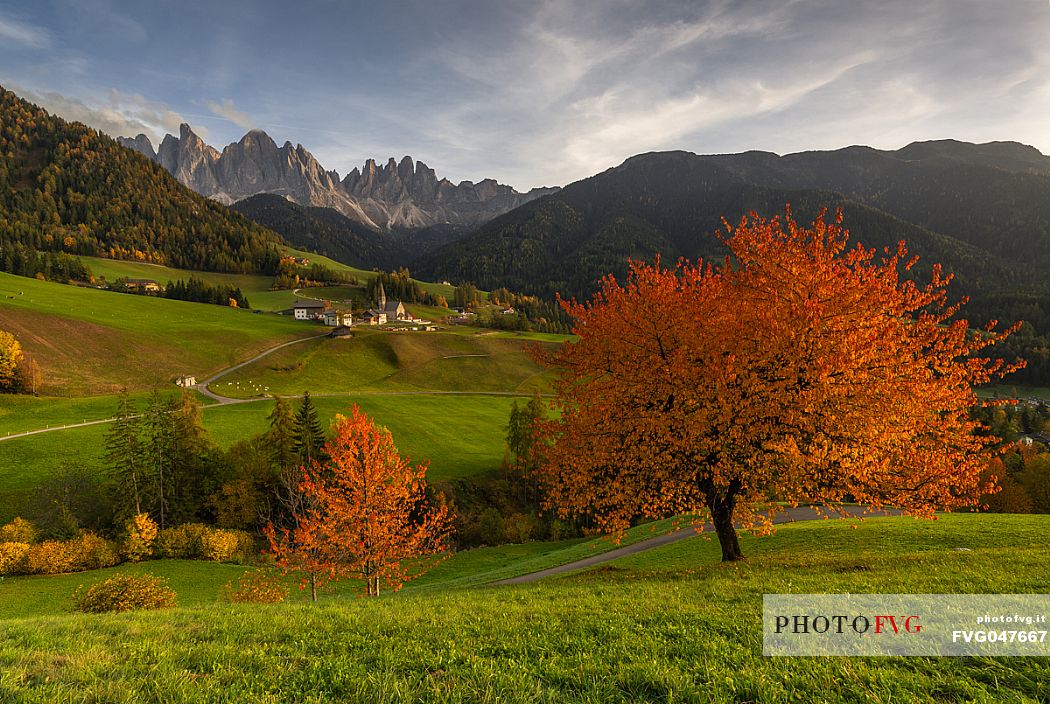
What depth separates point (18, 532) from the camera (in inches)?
1559

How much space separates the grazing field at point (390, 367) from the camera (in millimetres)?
98938

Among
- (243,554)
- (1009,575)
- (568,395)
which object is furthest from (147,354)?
(1009,575)

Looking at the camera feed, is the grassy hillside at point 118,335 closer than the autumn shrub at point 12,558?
No

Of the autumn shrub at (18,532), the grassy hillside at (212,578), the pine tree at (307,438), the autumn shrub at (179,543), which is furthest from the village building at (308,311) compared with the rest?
the grassy hillside at (212,578)

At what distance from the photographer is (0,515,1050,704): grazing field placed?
250 inches

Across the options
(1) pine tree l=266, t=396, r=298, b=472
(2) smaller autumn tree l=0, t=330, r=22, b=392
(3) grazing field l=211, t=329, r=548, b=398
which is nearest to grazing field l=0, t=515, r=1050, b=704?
(1) pine tree l=266, t=396, r=298, b=472

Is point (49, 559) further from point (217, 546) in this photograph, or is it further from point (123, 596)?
point (123, 596)

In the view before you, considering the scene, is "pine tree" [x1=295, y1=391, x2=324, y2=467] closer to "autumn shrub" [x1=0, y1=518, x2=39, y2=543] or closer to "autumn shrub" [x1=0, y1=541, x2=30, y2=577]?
"autumn shrub" [x1=0, y1=518, x2=39, y2=543]

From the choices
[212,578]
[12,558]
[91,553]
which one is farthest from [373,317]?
[212,578]

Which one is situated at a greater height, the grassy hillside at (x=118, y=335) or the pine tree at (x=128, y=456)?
the grassy hillside at (x=118, y=335)

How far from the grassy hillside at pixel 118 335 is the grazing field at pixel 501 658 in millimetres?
96636

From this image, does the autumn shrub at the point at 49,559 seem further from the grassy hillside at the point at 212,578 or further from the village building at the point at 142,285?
the village building at the point at 142,285

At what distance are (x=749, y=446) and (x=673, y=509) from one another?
4.96 metres

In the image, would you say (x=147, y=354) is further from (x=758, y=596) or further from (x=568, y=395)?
(x=758, y=596)
